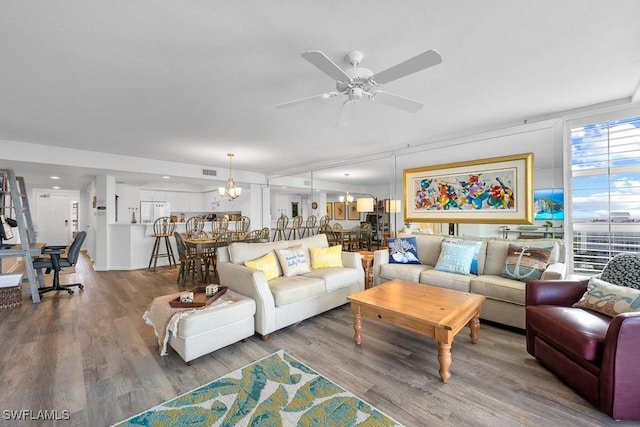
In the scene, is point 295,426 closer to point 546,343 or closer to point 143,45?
point 546,343

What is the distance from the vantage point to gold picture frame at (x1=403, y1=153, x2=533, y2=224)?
3594 mm

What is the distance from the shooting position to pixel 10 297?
3508 millimetres

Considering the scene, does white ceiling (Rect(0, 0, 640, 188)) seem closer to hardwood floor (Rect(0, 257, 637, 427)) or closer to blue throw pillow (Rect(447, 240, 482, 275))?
blue throw pillow (Rect(447, 240, 482, 275))

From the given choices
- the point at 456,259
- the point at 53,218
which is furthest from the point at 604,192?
the point at 53,218

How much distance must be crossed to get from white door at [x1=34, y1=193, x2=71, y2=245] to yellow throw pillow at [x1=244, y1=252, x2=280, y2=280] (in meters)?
10.4

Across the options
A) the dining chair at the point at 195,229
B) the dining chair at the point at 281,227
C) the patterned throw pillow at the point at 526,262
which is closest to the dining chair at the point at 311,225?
the dining chair at the point at 281,227

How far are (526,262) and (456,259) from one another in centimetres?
69

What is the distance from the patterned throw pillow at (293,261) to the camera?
3.27 meters

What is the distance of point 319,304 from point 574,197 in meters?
3.33

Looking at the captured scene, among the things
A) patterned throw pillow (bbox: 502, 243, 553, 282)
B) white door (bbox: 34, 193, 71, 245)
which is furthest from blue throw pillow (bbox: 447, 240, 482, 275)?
white door (bbox: 34, 193, 71, 245)

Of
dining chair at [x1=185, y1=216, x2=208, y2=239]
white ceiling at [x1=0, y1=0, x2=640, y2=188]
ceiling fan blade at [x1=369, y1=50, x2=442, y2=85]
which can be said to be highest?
white ceiling at [x1=0, y1=0, x2=640, y2=188]

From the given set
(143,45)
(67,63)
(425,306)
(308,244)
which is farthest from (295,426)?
(67,63)

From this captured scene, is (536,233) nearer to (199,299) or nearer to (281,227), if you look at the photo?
(199,299)

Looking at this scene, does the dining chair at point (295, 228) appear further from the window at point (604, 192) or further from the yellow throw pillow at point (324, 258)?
the window at point (604, 192)
